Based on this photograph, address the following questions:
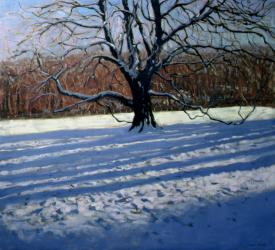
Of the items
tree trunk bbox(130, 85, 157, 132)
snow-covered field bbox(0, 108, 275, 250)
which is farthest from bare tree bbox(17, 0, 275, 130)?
snow-covered field bbox(0, 108, 275, 250)

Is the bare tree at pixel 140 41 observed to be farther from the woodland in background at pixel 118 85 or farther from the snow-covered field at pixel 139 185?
the snow-covered field at pixel 139 185

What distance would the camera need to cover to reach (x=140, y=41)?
23.2 ft

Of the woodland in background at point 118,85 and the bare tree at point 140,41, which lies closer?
the woodland in background at point 118,85

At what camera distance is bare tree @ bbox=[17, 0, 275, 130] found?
237 inches

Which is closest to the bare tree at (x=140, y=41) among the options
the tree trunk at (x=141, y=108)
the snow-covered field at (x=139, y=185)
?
the tree trunk at (x=141, y=108)

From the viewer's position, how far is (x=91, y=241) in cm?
302

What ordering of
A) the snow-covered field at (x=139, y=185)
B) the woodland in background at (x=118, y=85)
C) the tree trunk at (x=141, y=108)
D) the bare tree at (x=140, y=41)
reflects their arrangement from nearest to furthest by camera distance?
the snow-covered field at (x=139, y=185) → the woodland in background at (x=118, y=85) → the bare tree at (x=140, y=41) → the tree trunk at (x=141, y=108)

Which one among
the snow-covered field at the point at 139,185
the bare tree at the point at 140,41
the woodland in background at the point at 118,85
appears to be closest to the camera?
the snow-covered field at the point at 139,185

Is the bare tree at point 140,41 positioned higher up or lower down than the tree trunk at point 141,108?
higher up

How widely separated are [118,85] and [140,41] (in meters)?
0.79

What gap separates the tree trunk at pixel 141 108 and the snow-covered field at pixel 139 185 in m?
0.20

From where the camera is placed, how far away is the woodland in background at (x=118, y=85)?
522 centimetres

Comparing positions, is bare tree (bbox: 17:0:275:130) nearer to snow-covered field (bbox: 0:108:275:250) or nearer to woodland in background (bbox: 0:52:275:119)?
woodland in background (bbox: 0:52:275:119)

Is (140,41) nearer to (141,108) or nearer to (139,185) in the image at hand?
(141,108)
